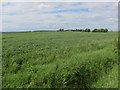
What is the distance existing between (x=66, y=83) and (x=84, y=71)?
5.37 ft

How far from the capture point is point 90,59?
7.62 metres

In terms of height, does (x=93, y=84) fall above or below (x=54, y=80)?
below

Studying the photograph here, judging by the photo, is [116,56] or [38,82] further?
[116,56]

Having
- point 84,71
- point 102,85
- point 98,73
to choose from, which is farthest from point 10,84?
point 98,73

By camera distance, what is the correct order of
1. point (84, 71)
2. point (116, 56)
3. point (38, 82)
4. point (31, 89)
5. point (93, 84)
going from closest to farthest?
point (31, 89), point (38, 82), point (93, 84), point (84, 71), point (116, 56)

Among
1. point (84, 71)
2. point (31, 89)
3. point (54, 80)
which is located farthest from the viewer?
point (84, 71)

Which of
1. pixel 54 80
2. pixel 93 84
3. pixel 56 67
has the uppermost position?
pixel 56 67

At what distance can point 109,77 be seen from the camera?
6.21 m

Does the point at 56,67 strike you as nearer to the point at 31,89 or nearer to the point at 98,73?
the point at 31,89

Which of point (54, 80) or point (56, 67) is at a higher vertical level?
point (56, 67)

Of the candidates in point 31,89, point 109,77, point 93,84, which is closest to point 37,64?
point 31,89

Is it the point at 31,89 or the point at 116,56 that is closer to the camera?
the point at 31,89

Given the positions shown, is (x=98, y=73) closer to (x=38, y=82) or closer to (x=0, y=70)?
(x=38, y=82)

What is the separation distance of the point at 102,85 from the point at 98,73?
44.8 inches
